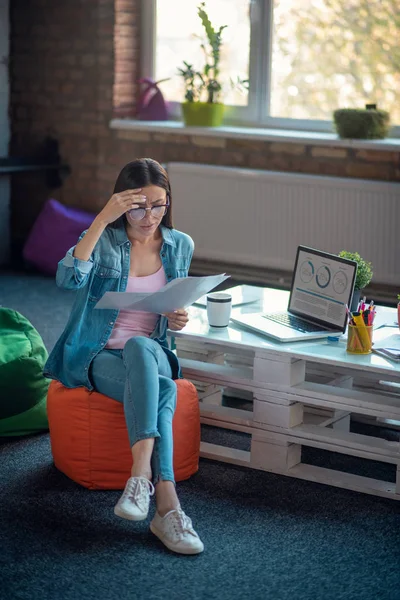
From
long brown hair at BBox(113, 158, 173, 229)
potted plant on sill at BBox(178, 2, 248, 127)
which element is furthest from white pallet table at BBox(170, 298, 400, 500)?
potted plant on sill at BBox(178, 2, 248, 127)

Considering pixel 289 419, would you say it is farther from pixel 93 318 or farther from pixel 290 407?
pixel 93 318

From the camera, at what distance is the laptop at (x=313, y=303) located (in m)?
3.12

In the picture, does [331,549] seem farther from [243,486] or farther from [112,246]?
[112,246]

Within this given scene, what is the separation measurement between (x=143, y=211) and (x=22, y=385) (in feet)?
2.66

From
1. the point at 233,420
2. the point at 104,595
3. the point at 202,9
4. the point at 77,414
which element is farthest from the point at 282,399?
the point at 202,9

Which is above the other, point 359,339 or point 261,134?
point 261,134

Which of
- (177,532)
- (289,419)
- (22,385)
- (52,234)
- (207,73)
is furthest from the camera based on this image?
(52,234)

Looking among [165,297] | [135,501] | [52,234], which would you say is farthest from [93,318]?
[52,234]

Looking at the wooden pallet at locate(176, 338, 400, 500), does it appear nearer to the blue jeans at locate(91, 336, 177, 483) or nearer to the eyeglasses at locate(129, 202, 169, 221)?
the blue jeans at locate(91, 336, 177, 483)

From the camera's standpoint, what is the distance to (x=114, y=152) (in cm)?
614

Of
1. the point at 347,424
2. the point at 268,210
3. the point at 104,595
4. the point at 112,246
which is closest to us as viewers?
the point at 104,595

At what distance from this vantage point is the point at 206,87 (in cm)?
580

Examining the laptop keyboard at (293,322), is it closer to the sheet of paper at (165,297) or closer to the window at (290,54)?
the sheet of paper at (165,297)

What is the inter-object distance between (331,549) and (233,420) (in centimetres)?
66
